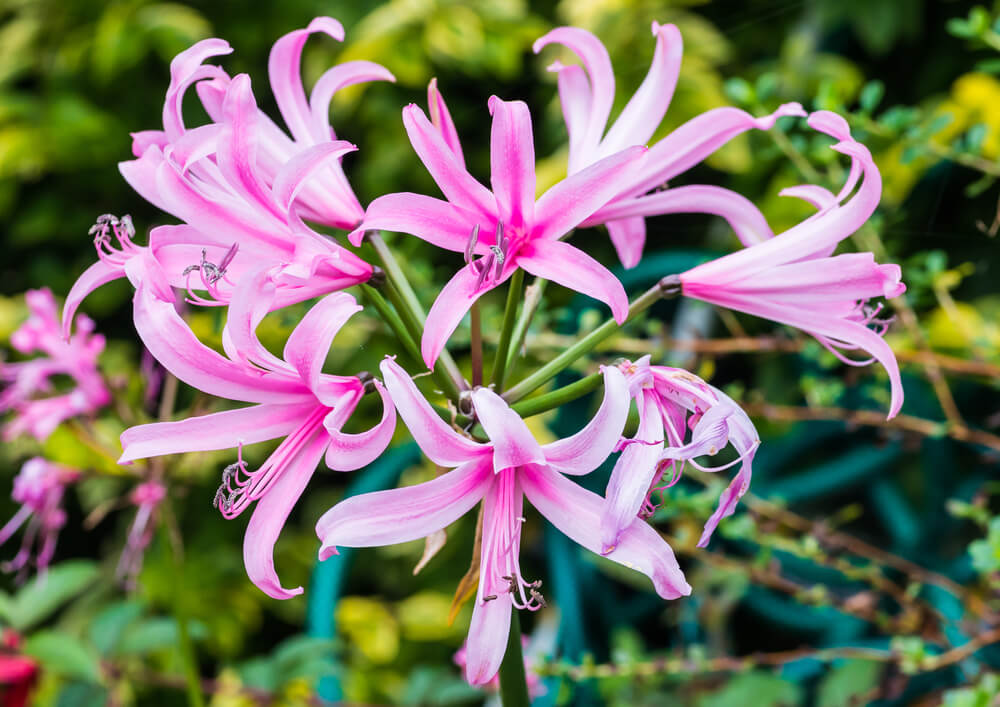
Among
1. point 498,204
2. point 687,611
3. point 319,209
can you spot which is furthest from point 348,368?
point 498,204

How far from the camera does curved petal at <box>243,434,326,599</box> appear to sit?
454 millimetres

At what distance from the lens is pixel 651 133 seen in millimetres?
548

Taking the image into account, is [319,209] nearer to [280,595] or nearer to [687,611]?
[280,595]

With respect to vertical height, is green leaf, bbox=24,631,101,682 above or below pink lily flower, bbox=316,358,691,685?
below

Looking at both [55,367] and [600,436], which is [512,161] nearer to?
[600,436]

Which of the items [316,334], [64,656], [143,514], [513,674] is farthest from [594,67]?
[64,656]

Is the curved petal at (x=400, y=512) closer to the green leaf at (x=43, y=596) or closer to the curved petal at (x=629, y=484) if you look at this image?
the curved petal at (x=629, y=484)

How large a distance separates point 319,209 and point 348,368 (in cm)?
93

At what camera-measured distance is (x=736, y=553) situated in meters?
1.33

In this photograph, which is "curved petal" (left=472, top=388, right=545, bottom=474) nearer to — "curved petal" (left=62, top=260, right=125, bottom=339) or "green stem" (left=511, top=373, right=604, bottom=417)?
"green stem" (left=511, top=373, right=604, bottom=417)

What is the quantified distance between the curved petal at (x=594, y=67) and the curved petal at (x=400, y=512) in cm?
24

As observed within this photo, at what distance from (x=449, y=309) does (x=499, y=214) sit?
2.1 inches

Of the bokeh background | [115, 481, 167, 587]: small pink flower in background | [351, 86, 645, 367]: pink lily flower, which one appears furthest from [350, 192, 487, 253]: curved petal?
[115, 481, 167, 587]: small pink flower in background

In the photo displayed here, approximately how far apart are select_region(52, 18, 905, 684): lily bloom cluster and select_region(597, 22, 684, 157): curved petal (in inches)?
1.3
